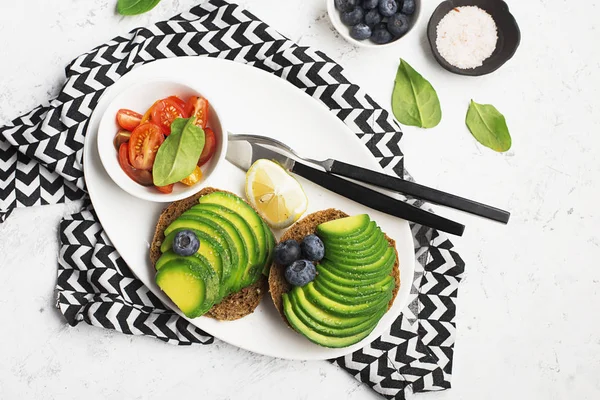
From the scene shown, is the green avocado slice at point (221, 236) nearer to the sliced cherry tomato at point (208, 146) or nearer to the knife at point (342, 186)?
the sliced cherry tomato at point (208, 146)

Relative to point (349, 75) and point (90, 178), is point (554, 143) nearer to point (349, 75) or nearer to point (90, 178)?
point (349, 75)

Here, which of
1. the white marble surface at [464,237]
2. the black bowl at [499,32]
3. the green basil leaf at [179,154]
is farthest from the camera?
the black bowl at [499,32]

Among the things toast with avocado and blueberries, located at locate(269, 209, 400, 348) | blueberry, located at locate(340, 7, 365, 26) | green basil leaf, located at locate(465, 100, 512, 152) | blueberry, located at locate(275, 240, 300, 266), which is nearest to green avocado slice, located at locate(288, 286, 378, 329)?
toast with avocado and blueberries, located at locate(269, 209, 400, 348)

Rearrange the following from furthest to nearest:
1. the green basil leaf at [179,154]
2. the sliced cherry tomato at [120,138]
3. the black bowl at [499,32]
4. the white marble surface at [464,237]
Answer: the black bowl at [499,32] → the white marble surface at [464,237] → the sliced cherry tomato at [120,138] → the green basil leaf at [179,154]

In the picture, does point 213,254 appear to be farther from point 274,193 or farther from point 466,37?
point 466,37

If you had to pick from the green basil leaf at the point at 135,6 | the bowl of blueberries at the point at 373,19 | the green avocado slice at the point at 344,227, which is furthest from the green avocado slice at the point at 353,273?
the green basil leaf at the point at 135,6

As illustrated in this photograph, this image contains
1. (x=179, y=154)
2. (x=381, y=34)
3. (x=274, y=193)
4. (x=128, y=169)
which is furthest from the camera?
(x=381, y=34)

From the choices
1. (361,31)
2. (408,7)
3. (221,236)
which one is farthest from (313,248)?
(408,7)
